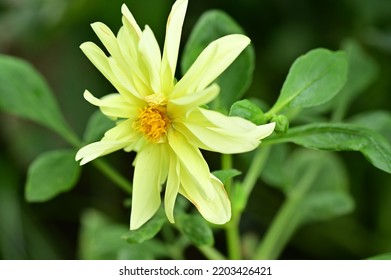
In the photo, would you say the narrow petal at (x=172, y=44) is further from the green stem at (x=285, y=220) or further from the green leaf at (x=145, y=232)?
the green stem at (x=285, y=220)

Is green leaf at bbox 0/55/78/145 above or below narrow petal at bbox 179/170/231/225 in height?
above

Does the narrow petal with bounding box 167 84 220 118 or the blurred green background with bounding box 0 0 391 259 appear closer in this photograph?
the narrow petal with bounding box 167 84 220 118

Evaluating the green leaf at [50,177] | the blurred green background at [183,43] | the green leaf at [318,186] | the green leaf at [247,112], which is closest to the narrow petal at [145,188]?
the green leaf at [247,112]

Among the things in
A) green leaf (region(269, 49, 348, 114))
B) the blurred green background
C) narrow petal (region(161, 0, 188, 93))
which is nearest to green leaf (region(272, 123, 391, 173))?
green leaf (region(269, 49, 348, 114))

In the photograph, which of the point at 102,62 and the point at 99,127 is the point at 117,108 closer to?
the point at 102,62

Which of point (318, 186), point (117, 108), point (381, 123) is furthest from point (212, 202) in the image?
point (318, 186)

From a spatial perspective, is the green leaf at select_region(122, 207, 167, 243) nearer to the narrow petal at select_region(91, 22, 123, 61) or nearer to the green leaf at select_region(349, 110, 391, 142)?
the narrow petal at select_region(91, 22, 123, 61)
